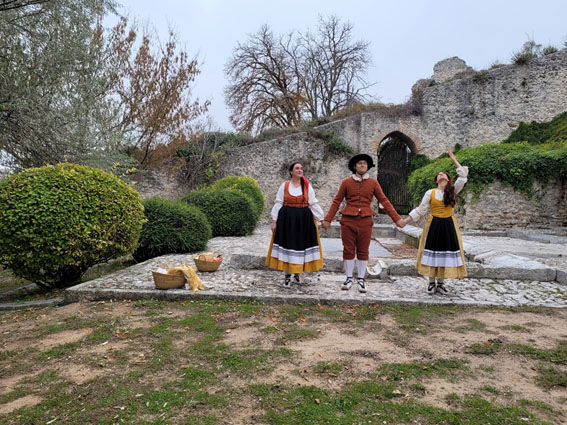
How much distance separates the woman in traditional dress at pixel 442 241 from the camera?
510cm

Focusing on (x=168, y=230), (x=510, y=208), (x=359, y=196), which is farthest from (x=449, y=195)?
(x=510, y=208)

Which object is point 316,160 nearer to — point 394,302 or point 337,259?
point 337,259

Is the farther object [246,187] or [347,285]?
[246,187]

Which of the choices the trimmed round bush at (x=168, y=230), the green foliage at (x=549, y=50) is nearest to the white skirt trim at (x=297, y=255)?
the trimmed round bush at (x=168, y=230)

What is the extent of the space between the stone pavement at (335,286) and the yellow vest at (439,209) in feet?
3.52

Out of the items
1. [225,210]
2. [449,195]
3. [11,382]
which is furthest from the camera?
[225,210]

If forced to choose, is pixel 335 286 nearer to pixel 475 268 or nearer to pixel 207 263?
pixel 207 263

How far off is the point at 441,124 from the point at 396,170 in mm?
3205

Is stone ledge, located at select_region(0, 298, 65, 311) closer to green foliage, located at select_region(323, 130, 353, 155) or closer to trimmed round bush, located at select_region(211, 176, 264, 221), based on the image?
trimmed round bush, located at select_region(211, 176, 264, 221)

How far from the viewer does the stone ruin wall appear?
17.8 metres

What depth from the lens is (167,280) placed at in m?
5.06

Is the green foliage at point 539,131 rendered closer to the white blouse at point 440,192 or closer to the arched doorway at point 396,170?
the arched doorway at point 396,170

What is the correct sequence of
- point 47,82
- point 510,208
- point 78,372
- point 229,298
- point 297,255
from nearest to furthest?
1. point 78,372
2. point 229,298
3. point 297,255
4. point 47,82
5. point 510,208

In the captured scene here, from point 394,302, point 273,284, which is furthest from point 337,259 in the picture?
point 394,302
